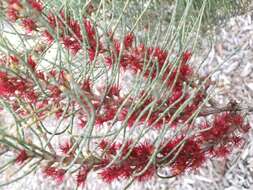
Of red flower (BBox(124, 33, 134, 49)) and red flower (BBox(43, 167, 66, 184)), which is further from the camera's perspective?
red flower (BBox(124, 33, 134, 49))

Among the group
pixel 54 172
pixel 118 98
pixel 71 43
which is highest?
pixel 71 43

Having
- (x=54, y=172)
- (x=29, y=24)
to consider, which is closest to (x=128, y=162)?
(x=54, y=172)

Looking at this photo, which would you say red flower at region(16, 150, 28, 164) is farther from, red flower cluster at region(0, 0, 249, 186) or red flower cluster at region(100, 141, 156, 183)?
red flower cluster at region(100, 141, 156, 183)

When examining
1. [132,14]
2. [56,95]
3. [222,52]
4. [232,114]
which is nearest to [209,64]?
[222,52]

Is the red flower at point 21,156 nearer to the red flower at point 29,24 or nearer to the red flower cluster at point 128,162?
the red flower cluster at point 128,162

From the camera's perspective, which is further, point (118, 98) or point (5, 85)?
point (118, 98)

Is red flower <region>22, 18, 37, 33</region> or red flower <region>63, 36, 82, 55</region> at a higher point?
red flower <region>22, 18, 37, 33</region>

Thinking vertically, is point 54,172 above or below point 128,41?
below

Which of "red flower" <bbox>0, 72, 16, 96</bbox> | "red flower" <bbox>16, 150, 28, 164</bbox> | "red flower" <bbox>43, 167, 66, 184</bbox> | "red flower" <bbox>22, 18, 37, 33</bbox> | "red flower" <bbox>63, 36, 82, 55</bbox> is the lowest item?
"red flower" <bbox>43, 167, 66, 184</bbox>

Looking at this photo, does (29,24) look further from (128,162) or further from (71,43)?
(128,162)

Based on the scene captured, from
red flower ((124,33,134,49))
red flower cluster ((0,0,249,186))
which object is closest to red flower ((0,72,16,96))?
red flower cluster ((0,0,249,186))

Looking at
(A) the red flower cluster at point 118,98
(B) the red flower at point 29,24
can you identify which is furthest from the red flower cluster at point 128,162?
(B) the red flower at point 29,24
